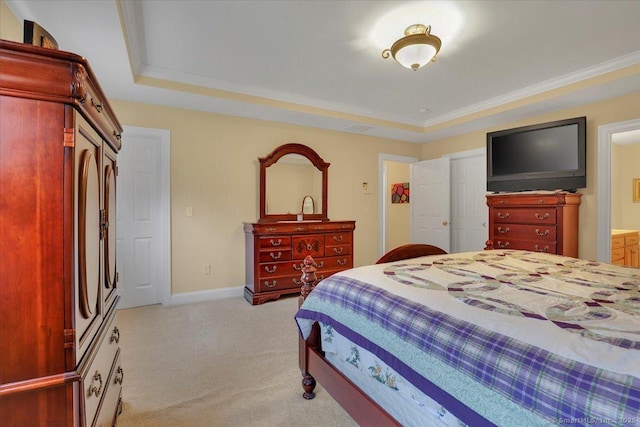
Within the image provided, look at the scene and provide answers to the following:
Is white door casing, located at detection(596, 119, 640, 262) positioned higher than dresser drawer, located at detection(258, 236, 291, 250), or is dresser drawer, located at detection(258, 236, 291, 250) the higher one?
white door casing, located at detection(596, 119, 640, 262)

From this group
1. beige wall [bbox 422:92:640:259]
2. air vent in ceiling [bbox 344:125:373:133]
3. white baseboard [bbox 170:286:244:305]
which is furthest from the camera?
air vent in ceiling [bbox 344:125:373:133]

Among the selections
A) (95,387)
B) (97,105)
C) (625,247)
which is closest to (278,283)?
(95,387)

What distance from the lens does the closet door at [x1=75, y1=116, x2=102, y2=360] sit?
966mm

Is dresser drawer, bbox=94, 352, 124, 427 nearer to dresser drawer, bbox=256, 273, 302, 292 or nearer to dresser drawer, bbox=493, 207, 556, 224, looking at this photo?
dresser drawer, bbox=256, 273, 302, 292

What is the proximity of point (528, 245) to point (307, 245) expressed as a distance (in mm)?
2606

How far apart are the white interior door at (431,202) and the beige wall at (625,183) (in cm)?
268

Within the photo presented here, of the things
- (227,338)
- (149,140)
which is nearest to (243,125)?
(149,140)

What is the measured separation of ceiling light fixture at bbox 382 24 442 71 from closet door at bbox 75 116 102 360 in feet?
7.15

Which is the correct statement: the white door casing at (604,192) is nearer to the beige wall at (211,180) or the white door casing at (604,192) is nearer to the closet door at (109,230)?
the beige wall at (211,180)

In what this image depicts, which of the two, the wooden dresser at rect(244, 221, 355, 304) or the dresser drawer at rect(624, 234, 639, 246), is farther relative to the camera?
the dresser drawer at rect(624, 234, 639, 246)

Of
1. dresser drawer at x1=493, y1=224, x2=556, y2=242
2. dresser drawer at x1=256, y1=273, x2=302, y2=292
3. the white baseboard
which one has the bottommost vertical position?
the white baseboard

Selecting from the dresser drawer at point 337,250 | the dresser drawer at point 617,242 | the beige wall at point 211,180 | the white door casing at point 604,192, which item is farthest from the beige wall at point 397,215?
the white door casing at point 604,192

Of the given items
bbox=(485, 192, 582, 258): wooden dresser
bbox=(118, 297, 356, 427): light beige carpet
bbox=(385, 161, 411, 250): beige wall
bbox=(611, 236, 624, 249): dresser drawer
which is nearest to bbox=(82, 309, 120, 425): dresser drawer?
bbox=(118, 297, 356, 427): light beige carpet

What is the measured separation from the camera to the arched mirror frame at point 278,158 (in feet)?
13.4
